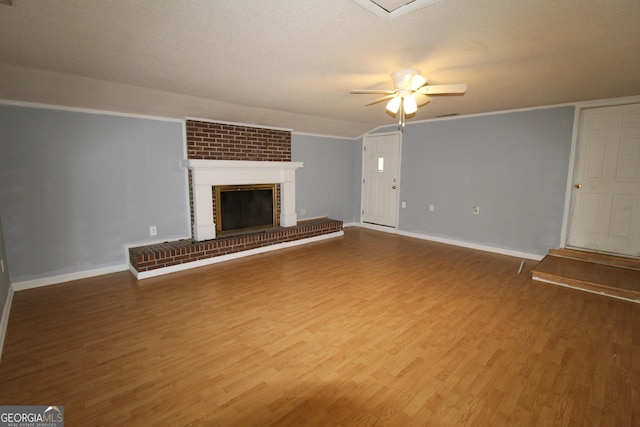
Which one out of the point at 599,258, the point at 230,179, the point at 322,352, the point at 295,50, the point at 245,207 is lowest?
the point at 322,352

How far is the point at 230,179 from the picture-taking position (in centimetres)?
457

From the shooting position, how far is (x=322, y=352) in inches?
85.9

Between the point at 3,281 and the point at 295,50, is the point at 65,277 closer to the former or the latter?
the point at 3,281

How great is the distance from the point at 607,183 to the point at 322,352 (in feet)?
14.3

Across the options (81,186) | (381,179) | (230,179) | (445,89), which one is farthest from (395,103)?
(81,186)

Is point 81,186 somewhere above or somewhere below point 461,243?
above

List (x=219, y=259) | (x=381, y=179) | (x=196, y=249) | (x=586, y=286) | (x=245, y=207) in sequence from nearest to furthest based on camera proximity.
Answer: (x=586, y=286)
(x=196, y=249)
(x=219, y=259)
(x=245, y=207)
(x=381, y=179)

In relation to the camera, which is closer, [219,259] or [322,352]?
[322,352]

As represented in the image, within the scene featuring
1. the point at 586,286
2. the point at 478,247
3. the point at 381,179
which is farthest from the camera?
the point at 381,179

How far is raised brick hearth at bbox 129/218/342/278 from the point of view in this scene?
3.60 m

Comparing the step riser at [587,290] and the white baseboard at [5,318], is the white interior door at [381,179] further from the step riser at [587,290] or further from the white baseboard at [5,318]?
the white baseboard at [5,318]

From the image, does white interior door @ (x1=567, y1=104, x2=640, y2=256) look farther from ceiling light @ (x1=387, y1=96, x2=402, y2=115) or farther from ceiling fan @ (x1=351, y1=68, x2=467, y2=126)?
ceiling light @ (x1=387, y1=96, x2=402, y2=115)

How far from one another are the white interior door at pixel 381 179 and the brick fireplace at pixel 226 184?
61.5 inches

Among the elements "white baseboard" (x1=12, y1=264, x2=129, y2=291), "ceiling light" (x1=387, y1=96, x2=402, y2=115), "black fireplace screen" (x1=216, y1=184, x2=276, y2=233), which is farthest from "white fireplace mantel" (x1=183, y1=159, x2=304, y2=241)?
"ceiling light" (x1=387, y1=96, x2=402, y2=115)
